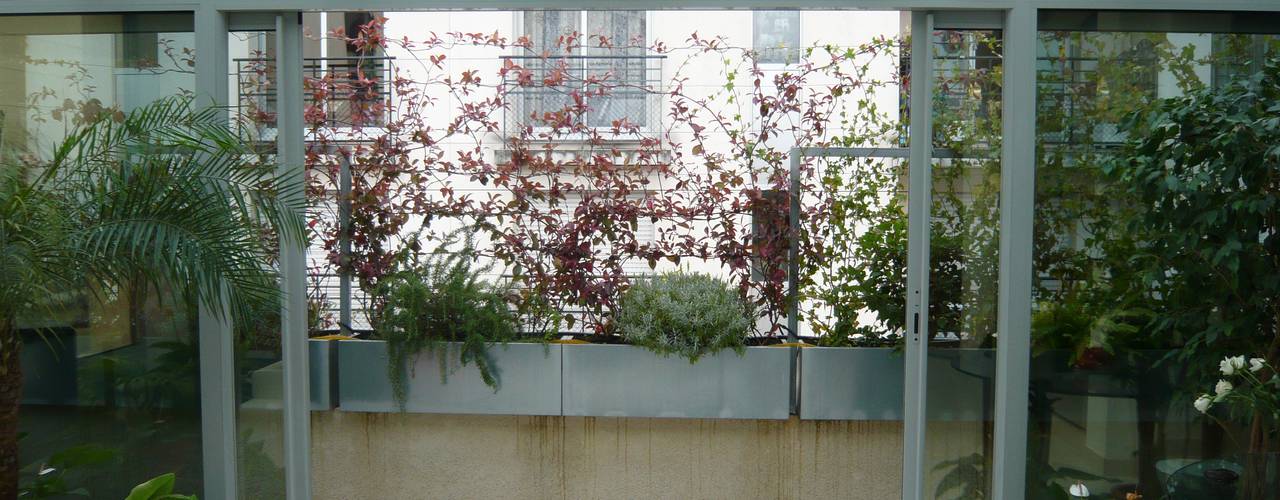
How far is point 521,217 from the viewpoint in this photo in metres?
4.91

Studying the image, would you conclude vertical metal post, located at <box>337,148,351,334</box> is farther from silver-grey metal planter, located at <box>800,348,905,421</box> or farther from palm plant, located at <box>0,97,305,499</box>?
silver-grey metal planter, located at <box>800,348,905,421</box>

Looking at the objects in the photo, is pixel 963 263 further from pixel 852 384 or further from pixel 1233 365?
pixel 852 384

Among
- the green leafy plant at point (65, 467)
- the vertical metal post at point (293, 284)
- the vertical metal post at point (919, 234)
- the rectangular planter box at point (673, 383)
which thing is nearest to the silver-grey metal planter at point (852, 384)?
the rectangular planter box at point (673, 383)

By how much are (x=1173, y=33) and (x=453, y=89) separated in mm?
3273

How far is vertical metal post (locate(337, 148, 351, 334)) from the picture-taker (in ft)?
15.8

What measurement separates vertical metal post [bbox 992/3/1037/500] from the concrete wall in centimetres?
102

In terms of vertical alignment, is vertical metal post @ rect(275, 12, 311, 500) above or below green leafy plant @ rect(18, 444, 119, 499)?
above

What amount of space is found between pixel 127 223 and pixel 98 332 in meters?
0.81

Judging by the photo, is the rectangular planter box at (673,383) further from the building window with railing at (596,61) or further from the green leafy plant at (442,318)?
the building window with railing at (596,61)

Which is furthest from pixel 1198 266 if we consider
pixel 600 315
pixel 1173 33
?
pixel 600 315

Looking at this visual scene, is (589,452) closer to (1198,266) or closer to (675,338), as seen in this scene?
(675,338)

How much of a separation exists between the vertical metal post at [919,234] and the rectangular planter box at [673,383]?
33.9 inches

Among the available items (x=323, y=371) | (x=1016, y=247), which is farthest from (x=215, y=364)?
(x=1016, y=247)

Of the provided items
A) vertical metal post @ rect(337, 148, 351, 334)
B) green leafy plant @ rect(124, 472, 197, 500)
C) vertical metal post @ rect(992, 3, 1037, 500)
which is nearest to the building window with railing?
vertical metal post @ rect(337, 148, 351, 334)
